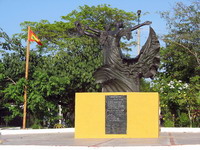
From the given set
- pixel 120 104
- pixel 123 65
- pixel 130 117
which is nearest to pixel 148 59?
pixel 123 65

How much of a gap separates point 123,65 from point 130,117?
173cm

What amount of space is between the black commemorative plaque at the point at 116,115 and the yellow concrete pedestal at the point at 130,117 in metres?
0.09

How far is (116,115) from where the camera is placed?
11.1 m

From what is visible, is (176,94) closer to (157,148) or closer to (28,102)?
(28,102)

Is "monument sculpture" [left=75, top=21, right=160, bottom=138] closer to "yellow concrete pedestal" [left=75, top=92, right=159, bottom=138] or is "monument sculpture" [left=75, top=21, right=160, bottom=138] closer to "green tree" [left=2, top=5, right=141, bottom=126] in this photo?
"yellow concrete pedestal" [left=75, top=92, right=159, bottom=138]

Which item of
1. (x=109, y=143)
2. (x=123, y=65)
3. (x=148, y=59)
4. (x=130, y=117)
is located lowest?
(x=109, y=143)

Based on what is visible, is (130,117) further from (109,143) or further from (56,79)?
(56,79)

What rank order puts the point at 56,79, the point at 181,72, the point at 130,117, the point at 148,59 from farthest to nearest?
the point at 181,72
the point at 56,79
the point at 148,59
the point at 130,117

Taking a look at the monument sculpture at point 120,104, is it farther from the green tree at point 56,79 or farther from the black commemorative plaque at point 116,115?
the green tree at point 56,79

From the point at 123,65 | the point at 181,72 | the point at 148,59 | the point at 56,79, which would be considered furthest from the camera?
the point at 181,72

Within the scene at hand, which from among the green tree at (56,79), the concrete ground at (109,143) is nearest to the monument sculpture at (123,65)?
the concrete ground at (109,143)

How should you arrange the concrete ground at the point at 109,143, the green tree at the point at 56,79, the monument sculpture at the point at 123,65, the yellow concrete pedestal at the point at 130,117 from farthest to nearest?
the green tree at the point at 56,79 → the monument sculpture at the point at 123,65 → the yellow concrete pedestal at the point at 130,117 → the concrete ground at the point at 109,143

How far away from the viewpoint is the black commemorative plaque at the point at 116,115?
1108cm

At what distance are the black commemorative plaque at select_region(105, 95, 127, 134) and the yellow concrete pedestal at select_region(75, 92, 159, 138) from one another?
9 centimetres
